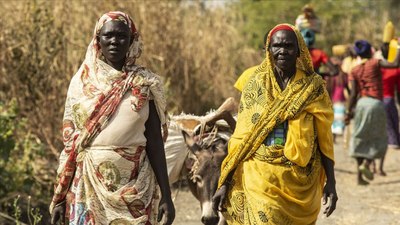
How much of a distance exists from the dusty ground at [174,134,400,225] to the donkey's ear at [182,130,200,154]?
1633 millimetres

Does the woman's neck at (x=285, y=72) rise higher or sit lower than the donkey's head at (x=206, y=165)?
higher

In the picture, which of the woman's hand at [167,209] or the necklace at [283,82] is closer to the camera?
the woman's hand at [167,209]

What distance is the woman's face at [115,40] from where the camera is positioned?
497 cm

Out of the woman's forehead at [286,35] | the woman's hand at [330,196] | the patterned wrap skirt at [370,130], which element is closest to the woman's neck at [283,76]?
the woman's forehead at [286,35]

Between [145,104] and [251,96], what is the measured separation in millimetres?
933

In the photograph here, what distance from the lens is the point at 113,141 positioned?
4.91 meters

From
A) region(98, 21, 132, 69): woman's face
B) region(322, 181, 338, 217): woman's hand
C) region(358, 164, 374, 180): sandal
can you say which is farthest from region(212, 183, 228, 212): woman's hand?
region(358, 164, 374, 180): sandal

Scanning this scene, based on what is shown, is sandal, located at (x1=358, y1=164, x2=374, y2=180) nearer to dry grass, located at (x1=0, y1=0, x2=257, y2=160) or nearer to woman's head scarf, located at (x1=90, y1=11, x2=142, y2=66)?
dry grass, located at (x1=0, y1=0, x2=257, y2=160)

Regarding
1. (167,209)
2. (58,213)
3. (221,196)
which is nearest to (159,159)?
(167,209)

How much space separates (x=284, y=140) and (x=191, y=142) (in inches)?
80.0

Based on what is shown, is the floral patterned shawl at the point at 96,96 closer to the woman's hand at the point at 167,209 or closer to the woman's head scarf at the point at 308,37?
the woman's hand at the point at 167,209

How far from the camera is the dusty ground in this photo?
8.93 m

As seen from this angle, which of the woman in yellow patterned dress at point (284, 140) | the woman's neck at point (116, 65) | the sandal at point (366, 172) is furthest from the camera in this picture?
the sandal at point (366, 172)

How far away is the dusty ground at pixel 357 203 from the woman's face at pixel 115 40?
4214mm
